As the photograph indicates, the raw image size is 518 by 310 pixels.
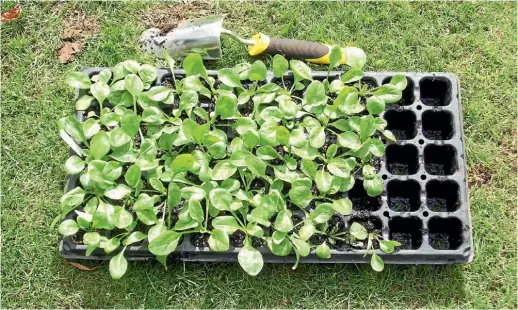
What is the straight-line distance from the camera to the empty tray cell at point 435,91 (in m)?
1.69

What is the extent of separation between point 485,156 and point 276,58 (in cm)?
66

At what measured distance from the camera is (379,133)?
64.7 inches

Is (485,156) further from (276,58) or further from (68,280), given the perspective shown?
(68,280)

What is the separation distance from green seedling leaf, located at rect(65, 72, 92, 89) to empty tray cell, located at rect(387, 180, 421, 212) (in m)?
0.85

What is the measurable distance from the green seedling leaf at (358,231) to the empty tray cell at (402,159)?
0.20 meters

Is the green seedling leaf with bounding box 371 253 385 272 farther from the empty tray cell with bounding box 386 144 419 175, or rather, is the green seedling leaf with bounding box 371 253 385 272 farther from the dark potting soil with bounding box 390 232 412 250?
the empty tray cell with bounding box 386 144 419 175

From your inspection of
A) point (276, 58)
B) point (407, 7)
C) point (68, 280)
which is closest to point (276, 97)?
point (276, 58)

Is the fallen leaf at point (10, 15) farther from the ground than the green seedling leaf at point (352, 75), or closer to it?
closer to it

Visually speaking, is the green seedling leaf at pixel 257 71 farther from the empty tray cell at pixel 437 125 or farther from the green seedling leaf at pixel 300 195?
the empty tray cell at pixel 437 125

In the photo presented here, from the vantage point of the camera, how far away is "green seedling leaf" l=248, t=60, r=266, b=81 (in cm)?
161

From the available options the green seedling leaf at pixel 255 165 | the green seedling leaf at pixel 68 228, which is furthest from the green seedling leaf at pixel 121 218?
the green seedling leaf at pixel 255 165

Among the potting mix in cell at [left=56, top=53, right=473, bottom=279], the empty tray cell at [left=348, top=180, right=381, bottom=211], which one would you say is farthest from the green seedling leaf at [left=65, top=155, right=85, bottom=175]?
the empty tray cell at [left=348, top=180, right=381, bottom=211]

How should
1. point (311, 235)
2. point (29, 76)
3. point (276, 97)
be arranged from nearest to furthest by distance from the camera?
point (311, 235) < point (276, 97) < point (29, 76)

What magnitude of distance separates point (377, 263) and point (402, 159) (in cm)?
31
